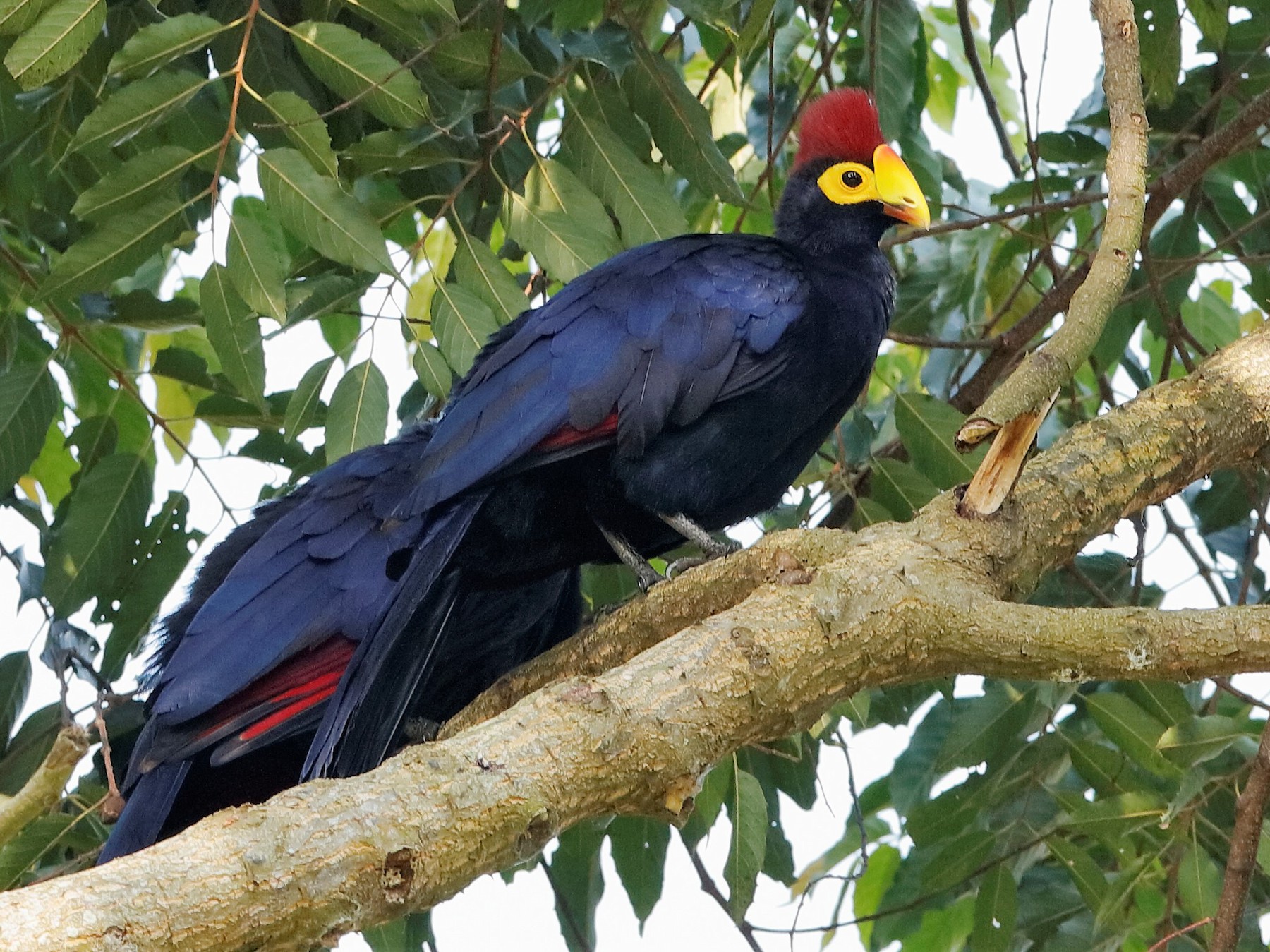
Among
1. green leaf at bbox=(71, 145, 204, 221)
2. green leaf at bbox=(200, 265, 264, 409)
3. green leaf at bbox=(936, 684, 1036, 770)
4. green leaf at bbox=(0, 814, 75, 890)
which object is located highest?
green leaf at bbox=(71, 145, 204, 221)

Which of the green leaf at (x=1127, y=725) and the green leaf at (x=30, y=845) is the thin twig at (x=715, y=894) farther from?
the green leaf at (x=30, y=845)

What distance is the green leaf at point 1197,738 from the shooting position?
277 cm

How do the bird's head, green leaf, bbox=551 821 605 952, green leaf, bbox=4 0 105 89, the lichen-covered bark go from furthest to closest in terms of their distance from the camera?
the bird's head
green leaf, bbox=551 821 605 952
green leaf, bbox=4 0 105 89
the lichen-covered bark

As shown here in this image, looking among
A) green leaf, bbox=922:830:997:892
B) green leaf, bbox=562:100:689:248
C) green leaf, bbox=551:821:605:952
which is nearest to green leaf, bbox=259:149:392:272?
green leaf, bbox=562:100:689:248

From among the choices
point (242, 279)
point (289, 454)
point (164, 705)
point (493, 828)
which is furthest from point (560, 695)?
point (289, 454)

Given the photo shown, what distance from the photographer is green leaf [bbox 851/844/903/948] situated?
405cm

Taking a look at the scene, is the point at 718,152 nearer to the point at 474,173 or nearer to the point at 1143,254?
the point at 474,173

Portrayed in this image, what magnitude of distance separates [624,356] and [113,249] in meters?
1.00

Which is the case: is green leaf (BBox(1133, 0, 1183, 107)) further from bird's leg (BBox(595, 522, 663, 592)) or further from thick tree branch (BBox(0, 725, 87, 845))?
thick tree branch (BBox(0, 725, 87, 845))

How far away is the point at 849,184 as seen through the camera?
3.46 meters

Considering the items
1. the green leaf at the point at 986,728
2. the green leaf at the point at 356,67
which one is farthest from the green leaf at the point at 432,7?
the green leaf at the point at 986,728

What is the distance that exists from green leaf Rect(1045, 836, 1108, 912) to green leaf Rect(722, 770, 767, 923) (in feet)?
2.08

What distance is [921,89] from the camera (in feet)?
12.7

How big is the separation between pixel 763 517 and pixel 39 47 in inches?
81.6
